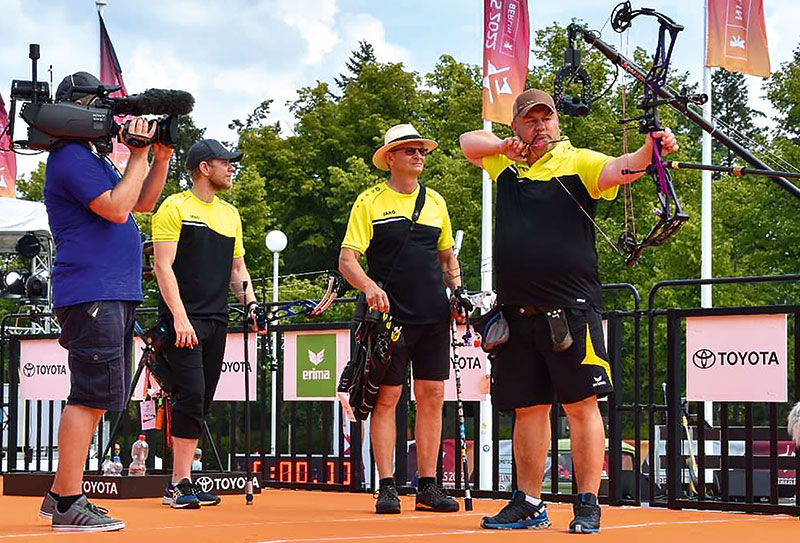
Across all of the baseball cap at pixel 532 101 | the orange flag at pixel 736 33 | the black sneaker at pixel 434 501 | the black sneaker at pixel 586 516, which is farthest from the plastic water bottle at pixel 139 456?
the orange flag at pixel 736 33

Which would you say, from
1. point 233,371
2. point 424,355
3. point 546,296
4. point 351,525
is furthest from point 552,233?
point 233,371

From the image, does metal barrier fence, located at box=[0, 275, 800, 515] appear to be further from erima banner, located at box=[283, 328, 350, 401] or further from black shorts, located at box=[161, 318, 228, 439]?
black shorts, located at box=[161, 318, 228, 439]

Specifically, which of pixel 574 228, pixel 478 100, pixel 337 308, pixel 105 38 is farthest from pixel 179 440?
pixel 478 100

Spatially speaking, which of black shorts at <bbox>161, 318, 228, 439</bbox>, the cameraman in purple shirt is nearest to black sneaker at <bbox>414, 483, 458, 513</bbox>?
black shorts at <bbox>161, 318, 228, 439</bbox>

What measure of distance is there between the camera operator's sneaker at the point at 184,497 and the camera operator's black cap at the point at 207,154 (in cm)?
191

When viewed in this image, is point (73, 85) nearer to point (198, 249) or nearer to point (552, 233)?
point (198, 249)

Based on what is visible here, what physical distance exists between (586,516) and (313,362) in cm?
434

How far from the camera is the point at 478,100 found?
36.6m

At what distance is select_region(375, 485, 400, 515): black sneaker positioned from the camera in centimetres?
731

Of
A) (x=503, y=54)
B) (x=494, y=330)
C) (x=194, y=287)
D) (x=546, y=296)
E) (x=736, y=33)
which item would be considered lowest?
(x=494, y=330)

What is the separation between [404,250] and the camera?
7391 millimetres

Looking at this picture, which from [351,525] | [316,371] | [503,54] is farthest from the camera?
[503,54]

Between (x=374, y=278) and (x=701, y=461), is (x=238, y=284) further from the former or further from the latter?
(x=701, y=461)

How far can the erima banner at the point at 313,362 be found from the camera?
9.81 meters
